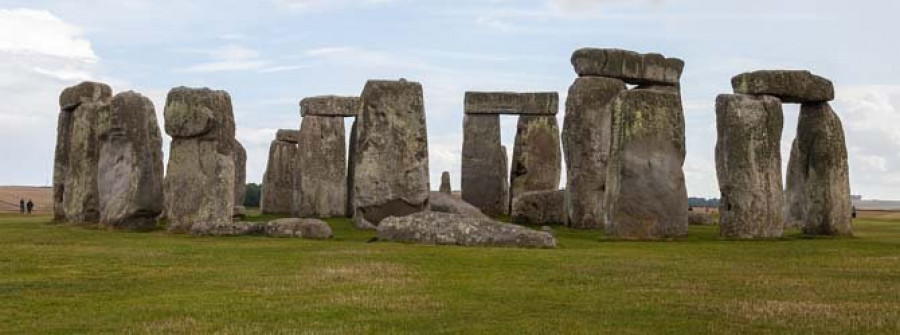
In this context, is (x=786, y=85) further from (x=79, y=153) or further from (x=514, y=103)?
(x=79, y=153)

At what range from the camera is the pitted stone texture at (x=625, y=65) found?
27.1 m

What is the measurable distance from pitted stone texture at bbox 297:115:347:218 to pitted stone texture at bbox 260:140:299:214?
3937 millimetres

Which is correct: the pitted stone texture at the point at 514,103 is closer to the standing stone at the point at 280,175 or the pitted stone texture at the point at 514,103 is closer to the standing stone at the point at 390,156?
the standing stone at the point at 280,175

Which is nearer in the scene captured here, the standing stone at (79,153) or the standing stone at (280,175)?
the standing stone at (79,153)

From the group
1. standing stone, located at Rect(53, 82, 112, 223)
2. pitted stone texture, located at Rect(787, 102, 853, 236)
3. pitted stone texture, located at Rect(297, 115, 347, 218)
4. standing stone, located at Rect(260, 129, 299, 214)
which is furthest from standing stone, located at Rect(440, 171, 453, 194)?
pitted stone texture, located at Rect(787, 102, 853, 236)

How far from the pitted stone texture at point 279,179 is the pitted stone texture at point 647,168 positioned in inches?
715

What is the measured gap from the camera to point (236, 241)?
2030 centimetres

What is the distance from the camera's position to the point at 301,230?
846 inches

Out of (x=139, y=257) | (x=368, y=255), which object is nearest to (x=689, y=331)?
(x=368, y=255)

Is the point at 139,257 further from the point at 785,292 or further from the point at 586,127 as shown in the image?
the point at 586,127

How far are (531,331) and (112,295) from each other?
504 centimetres

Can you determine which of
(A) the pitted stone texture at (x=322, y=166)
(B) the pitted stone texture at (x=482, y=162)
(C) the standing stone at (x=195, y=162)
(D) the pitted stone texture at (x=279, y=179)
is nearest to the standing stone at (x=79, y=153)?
(C) the standing stone at (x=195, y=162)

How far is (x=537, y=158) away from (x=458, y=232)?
1666cm

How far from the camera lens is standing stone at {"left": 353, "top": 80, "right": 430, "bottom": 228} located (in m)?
25.0
